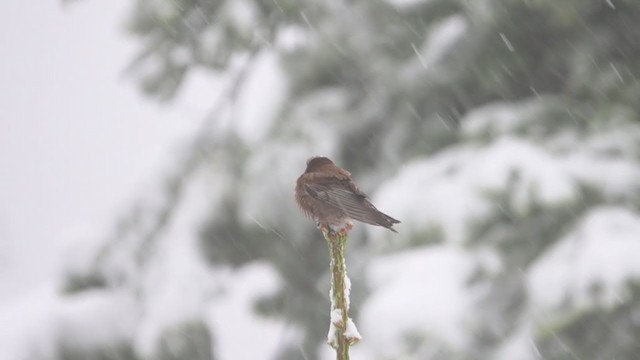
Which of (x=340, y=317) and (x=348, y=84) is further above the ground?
(x=348, y=84)

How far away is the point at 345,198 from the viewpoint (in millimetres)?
752

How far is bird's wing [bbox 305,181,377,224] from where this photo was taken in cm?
72

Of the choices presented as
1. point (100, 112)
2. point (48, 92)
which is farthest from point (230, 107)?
point (100, 112)

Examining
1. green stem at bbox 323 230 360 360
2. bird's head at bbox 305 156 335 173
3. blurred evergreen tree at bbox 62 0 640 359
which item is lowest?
green stem at bbox 323 230 360 360

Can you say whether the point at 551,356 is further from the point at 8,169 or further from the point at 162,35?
the point at 8,169

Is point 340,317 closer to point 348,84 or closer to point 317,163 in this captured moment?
point 317,163

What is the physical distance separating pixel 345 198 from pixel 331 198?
0.05 feet

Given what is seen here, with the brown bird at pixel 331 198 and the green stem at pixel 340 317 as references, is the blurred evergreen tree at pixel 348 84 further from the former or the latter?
the green stem at pixel 340 317

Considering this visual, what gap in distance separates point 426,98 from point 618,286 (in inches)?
48.3

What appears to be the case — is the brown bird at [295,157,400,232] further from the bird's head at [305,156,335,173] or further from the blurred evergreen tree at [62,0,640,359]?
the blurred evergreen tree at [62,0,640,359]

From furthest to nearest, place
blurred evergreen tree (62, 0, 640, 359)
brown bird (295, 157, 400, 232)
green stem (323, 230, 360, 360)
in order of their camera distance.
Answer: blurred evergreen tree (62, 0, 640, 359) < brown bird (295, 157, 400, 232) < green stem (323, 230, 360, 360)

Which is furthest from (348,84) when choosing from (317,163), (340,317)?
(340,317)

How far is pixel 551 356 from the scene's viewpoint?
2354 millimetres

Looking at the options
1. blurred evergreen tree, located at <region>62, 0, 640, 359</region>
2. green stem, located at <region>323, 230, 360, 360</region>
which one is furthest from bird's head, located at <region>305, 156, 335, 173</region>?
blurred evergreen tree, located at <region>62, 0, 640, 359</region>
